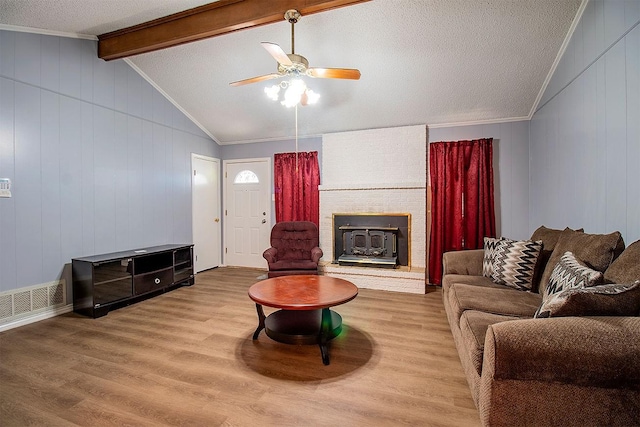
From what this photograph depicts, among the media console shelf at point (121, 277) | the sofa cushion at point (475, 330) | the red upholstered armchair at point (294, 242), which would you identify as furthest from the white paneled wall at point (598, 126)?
the media console shelf at point (121, 277)

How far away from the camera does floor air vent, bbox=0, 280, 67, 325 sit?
2822 mm

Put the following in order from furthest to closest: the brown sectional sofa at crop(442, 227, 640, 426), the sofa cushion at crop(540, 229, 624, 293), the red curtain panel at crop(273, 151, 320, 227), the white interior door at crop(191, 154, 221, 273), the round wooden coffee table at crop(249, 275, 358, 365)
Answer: the white interior door at crop(191, 154, 221, 273), the red curtain panel at crop(273, 151, 320, 227), the round wooden coffee table at crop(249, 275, 358, 365), the sofa cushion at crop(540, 229, 624, 293), the brown sectional sofa at crop(442, 227, 640, 426)

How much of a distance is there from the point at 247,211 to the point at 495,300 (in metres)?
4.37

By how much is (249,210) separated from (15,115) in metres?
3.26

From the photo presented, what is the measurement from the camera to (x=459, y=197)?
424cm

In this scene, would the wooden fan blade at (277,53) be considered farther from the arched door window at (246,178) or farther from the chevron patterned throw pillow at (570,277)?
the arched door window at (246,178)

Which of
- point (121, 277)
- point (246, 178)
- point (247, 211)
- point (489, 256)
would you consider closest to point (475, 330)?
point (489, 256)

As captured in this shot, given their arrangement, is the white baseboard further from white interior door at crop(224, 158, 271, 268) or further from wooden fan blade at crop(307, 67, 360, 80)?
wooden fan blade at crop(307, 67, 360, 80)

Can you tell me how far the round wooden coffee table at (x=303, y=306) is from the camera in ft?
7.20

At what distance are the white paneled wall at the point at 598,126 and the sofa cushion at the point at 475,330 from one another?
1118 millimetres

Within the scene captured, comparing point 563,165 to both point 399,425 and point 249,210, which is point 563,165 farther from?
point 249,210

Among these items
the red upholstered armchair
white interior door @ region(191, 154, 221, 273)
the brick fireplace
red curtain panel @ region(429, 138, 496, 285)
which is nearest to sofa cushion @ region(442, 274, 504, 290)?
the brick fireplace

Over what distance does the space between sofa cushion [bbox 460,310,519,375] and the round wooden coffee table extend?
2.66 ft

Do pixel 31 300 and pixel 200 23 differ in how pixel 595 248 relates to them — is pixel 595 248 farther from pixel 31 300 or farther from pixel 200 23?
pixel 31 300
